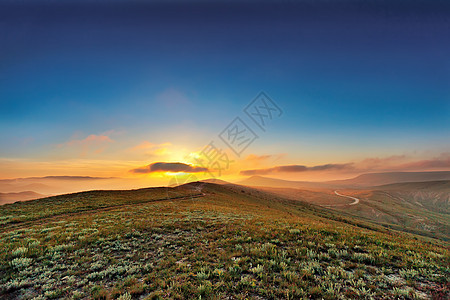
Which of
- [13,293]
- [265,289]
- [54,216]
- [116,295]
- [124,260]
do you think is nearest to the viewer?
[265,289]

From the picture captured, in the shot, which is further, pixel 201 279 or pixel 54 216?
pixel 54 216

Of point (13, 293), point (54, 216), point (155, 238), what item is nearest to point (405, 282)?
point (155, 238)

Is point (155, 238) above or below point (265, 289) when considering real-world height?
below

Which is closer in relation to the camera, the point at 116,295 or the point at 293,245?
the point at 116,295

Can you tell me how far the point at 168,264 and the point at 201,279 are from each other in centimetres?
→ 293

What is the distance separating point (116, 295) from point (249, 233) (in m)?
8.89

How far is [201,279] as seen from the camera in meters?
7.16

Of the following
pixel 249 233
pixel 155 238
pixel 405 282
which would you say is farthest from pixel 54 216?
pixel 405 282

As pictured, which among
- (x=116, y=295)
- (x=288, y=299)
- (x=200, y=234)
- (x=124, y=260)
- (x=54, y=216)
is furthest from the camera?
(x=54, y=216)

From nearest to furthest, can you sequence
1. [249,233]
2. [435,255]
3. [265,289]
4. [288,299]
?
[288,299] < [265,289] < [435,255] < [249,233]

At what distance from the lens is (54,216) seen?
987 inches

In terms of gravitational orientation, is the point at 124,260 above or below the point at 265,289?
below

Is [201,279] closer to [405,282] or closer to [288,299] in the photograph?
[288,299]

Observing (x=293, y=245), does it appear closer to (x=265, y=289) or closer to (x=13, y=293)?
(x=265, y=289)
